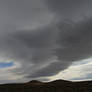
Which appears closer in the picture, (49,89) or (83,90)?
(83,90)

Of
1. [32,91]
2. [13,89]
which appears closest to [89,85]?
[32,91]

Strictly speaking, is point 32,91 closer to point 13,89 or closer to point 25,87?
point 25,87

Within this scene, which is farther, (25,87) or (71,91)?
(25,87)

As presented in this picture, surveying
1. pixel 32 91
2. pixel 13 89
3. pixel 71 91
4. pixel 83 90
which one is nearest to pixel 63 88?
pixel 71 91

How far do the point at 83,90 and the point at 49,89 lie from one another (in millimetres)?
10250

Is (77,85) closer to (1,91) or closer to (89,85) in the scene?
(89,85)

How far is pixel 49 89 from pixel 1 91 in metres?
15.3

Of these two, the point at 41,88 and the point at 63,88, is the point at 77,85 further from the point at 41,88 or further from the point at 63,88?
the point at 41,88

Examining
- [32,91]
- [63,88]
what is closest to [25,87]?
[32,91]

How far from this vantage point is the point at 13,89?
46.8 m

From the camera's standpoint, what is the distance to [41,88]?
46031mm

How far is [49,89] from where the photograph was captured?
4512 centimetres

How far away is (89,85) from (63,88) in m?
7.97

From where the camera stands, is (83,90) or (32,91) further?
(32,91)
